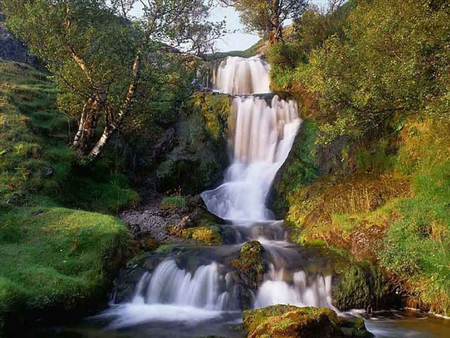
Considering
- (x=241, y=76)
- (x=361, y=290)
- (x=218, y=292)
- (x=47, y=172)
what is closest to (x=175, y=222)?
(x=218, y=292)

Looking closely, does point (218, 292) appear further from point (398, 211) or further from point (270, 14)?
point (270, 14)

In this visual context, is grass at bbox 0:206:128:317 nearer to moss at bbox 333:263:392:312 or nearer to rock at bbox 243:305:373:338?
rock at bbox 243:305:373:338

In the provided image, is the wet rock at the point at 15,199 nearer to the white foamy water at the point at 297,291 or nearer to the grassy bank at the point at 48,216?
the grassy bank at the point at 48,216

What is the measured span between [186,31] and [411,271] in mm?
12582

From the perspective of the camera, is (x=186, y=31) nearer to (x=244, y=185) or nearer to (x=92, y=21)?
(x=92, y=21)

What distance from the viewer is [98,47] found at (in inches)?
561

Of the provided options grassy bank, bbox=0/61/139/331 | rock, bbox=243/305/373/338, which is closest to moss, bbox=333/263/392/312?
rock, bbox=243/305/373/338

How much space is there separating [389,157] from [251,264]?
257 inches

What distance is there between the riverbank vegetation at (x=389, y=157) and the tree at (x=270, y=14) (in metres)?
9.77

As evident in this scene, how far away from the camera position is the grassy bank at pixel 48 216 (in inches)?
321

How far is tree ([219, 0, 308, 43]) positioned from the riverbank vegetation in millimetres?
9772

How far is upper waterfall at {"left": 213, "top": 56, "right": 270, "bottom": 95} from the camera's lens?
24.9m

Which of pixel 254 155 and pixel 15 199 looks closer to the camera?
pixel 15 199

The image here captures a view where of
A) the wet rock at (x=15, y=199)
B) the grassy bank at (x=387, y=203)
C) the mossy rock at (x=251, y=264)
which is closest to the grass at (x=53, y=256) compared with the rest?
the wet rock at (x=15, y=199)
